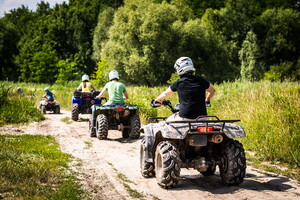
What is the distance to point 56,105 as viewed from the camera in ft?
69.1

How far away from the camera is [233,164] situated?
221 inches

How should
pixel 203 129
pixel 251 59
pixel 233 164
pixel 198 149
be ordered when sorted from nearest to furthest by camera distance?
pixel 203 129
pixel 233 164
pixel 198 149
pixel 251 59

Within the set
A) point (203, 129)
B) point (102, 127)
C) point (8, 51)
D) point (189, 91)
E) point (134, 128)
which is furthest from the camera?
point (8, 51)

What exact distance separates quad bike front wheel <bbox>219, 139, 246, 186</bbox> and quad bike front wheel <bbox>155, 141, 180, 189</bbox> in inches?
31.2

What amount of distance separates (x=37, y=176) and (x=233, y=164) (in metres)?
3.11

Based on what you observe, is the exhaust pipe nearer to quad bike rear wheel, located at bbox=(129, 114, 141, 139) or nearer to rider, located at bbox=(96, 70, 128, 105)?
quad bike rear wheel, located at bbox=(129, 114, 141, 139)

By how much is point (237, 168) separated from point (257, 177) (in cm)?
121

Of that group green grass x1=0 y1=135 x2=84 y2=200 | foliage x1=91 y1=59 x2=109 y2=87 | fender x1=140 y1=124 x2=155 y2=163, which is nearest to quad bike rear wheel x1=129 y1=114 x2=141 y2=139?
green grass x1=0 y1=135 x2=84 y2=200

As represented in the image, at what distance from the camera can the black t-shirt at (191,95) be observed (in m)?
5.84

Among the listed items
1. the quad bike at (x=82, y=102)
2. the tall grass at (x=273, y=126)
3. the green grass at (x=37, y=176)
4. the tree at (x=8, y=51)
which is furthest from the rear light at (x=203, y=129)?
the tree at (x=8, y=51)

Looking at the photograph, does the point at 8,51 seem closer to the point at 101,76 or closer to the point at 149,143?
Answer: the point at 101,76

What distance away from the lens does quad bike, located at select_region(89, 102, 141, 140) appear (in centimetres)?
1110

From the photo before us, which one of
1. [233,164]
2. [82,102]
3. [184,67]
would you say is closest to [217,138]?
[233,164]

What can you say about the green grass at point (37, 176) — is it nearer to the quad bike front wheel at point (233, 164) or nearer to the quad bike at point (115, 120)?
the quad bike front wheel at point (233, 164)
